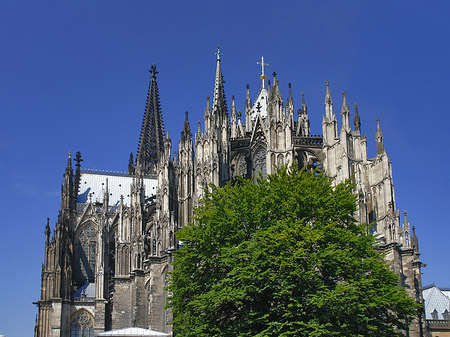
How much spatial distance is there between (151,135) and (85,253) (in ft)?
90.2

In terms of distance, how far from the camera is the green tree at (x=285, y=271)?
2877 centimetres

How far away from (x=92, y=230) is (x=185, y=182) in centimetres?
1987

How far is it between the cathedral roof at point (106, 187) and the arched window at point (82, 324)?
1406 cm

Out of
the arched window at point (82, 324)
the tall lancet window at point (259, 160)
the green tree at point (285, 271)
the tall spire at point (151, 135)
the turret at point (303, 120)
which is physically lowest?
the arched window at point (82, 324)

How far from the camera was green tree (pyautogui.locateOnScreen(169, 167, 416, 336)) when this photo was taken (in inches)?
1133

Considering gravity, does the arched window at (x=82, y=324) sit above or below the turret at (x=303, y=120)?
below

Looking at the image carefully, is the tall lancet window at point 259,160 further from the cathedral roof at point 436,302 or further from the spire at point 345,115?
the cathedral roof at point 436,302

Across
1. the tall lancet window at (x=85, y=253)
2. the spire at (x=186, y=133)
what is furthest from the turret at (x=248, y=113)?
the tall lancet window at (x=85, y=253)

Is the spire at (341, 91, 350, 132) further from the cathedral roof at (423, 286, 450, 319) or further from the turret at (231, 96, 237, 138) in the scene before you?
the cathedral roof at (423, 286, 450, 319)

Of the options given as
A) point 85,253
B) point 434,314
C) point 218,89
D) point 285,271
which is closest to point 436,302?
point 434,314

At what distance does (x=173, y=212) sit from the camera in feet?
161

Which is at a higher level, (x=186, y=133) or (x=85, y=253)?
(x=186, y=133)

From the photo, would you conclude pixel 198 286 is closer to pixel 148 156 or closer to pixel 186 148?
pixel 186 148

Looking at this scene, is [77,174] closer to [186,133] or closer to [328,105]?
[186,133]
